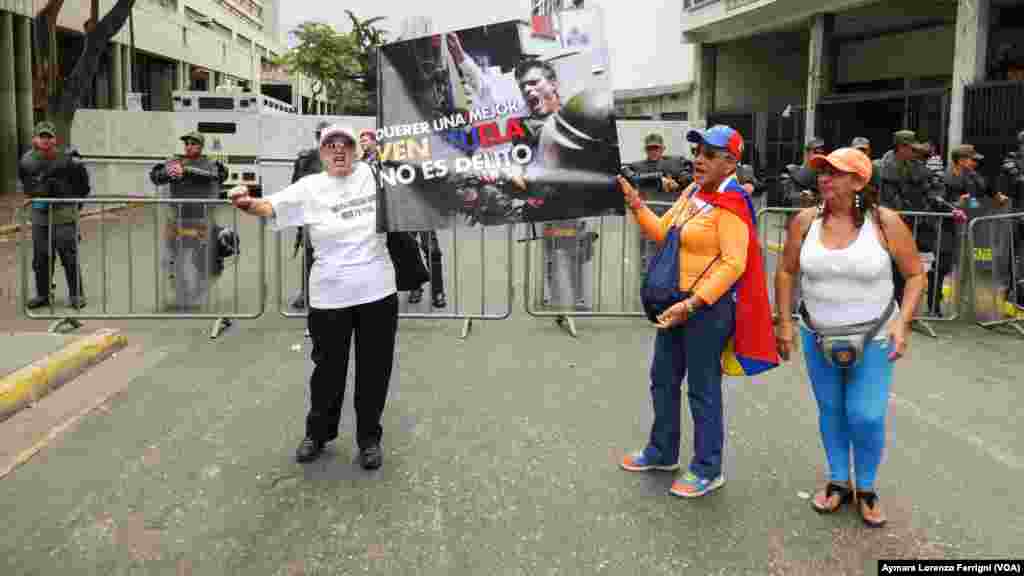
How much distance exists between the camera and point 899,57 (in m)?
18.5

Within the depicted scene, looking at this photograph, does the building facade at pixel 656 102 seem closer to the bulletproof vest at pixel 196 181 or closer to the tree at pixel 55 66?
the tree at pixel 55 66

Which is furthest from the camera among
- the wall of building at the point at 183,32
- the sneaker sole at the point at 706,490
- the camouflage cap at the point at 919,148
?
the wall of building at the point at 183,32

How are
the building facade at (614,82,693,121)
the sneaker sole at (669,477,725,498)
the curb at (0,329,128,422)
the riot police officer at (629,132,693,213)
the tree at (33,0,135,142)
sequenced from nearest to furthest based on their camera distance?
1. the sneaker sole at (669,477,725,498)
2. the curb at (0,329,128,422)
3. the riot police officer at (629,132,693,213)
4. the tree at (33,0,135,142)
5. the building facade at (614,82,693,121)

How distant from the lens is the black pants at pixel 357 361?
469cm

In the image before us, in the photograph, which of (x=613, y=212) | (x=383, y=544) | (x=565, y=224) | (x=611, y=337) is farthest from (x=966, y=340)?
(x=383, y=544)

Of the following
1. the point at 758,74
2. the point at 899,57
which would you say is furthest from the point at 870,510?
the point at 758,74

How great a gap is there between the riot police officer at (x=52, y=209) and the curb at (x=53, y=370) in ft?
5.83

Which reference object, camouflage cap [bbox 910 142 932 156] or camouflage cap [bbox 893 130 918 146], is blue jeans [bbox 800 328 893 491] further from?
camouflage cap [bbox 910 142 932 156]

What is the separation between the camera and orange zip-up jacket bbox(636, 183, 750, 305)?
401 cm

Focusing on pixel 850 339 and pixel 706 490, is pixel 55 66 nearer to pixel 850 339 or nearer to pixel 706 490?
pixel 706 490

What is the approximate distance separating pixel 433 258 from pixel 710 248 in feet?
17.1

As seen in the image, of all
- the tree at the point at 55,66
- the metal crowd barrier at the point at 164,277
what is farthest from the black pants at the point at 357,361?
the tree at the point at 55,66

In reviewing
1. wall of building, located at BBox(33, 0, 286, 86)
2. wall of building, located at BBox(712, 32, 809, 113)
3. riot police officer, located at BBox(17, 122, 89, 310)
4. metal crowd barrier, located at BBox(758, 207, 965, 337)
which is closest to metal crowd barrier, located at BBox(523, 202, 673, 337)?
metal crowd barrier, located at BBox(758, 207, 965, 337)

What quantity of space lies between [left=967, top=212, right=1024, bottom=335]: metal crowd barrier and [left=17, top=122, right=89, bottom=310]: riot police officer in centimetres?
891
